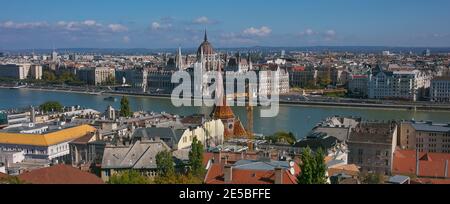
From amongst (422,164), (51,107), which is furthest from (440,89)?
(422,164)

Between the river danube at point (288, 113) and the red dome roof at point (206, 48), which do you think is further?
the red dome roof at point (206, 48)

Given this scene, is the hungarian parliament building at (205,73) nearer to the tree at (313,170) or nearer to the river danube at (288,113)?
the river danube at (288,113)

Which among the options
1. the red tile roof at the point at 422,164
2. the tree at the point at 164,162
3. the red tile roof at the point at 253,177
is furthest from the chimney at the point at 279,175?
the red tile roof at the point at 422,164

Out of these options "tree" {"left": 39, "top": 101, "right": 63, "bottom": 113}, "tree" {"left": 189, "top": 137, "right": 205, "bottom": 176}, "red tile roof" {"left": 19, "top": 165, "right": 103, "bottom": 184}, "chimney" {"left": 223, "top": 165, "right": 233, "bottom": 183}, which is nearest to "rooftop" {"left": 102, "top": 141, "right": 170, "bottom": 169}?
"tree" {"left": 189, "top": 137, "right": 205, "bottom": 176}

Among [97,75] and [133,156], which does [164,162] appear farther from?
[97,75]
